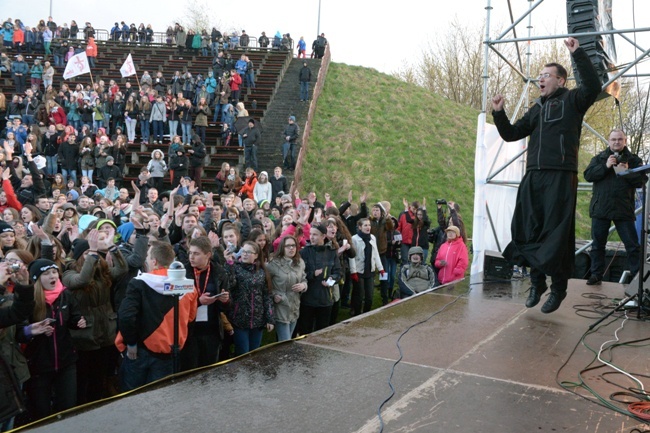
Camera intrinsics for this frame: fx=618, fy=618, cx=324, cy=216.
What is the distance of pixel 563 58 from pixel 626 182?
29414mm

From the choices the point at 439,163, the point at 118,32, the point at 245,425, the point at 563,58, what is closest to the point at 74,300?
the point at 245,425

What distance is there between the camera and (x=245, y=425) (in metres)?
3.20

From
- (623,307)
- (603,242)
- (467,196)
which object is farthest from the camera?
(467,196)

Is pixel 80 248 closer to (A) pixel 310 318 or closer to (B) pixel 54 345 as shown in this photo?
(B) pixel 54 345

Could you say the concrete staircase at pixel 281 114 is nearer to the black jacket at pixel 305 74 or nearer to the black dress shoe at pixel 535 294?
the black jacket at pixel 305 74

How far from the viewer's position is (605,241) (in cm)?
762

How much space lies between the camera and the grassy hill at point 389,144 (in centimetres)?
2228

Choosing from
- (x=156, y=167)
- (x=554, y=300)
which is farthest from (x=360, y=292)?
(x=156, y=167)

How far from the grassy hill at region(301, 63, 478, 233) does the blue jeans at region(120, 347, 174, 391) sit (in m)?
16.2

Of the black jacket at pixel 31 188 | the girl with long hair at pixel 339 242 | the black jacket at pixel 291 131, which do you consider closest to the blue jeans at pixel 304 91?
the black jacket at pixel 291 131

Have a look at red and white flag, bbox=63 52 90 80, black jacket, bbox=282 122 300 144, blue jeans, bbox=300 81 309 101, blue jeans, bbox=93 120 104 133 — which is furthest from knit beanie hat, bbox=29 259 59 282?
blue jeans, bbox=300 81 309 101

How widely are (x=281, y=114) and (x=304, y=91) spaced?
6.68ft

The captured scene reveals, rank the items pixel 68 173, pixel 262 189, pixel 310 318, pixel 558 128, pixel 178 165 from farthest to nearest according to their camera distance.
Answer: pixel 68 173 < pixel 178 165 < pixel 262 189 < pixel 310 318 < pixel 558 128

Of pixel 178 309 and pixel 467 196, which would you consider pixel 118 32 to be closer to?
pixel 467 196
